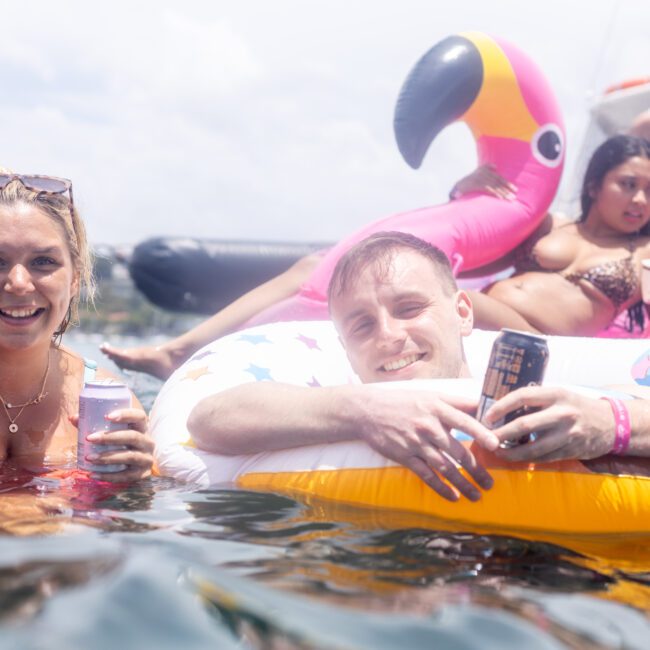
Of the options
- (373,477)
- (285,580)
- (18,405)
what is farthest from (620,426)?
(18,405)

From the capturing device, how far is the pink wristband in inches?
84.0

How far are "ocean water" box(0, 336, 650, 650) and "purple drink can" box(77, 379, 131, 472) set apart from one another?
12cm

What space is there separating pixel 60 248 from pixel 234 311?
6.40 ft

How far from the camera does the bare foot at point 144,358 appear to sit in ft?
14.8

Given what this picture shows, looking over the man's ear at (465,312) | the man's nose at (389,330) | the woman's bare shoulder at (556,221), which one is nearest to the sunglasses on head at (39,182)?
the man's nose at (389,330)

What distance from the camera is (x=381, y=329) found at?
8.26 feet

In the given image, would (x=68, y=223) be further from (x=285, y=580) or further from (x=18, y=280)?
(x=285, y=580)

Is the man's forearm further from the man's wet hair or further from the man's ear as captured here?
the man's ear

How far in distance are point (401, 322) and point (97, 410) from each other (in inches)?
35.0

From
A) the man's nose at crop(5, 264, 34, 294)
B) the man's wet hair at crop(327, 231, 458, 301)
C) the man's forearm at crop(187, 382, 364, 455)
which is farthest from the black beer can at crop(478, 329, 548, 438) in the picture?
the man's nose at crop(5, 264, 34, 294)

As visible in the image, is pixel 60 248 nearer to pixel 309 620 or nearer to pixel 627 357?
pixel 309 620

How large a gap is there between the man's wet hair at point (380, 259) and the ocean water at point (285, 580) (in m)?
0.73

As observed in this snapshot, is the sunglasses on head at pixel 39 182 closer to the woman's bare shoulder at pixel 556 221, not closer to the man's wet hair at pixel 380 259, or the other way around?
the man's wet hair at pixel 380 259

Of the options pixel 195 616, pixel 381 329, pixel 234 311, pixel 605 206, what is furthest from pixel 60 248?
pixel 605 206
